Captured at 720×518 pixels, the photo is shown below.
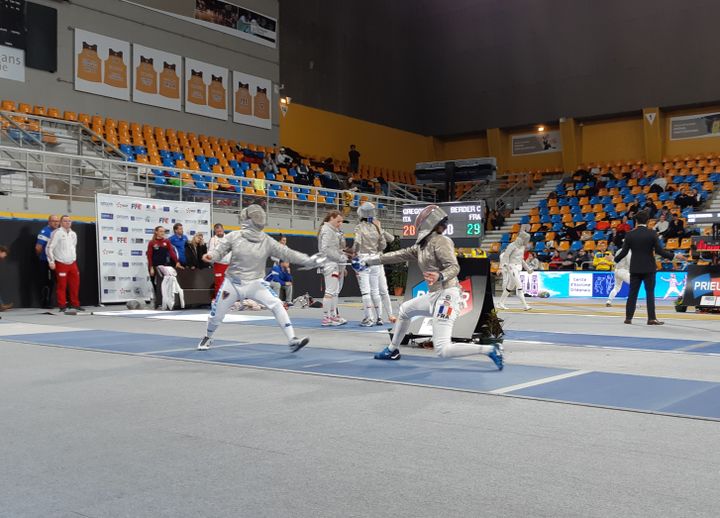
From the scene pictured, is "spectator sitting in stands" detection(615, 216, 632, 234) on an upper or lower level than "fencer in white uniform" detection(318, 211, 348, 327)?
upper

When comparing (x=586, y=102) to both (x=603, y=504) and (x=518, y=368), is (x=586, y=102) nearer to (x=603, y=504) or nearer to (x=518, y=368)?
(x=518, y=368)

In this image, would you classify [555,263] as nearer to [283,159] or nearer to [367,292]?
[283,159]

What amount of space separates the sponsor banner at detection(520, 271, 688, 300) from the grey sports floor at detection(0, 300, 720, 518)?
1553cm

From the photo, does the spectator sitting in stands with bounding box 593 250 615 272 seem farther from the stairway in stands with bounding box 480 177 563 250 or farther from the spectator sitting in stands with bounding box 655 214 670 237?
the stairway in stands with bounding box 480 177 563 250

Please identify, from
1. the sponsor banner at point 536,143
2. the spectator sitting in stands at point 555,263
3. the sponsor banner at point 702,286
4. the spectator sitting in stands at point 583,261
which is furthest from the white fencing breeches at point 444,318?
the sponsor banner at point 536,143

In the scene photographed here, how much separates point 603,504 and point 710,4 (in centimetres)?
3336

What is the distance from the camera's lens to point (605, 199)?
31.8 m

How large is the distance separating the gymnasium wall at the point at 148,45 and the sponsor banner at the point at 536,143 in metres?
13.2

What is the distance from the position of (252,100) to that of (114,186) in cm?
1309

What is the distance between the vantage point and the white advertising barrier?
58.6 ft

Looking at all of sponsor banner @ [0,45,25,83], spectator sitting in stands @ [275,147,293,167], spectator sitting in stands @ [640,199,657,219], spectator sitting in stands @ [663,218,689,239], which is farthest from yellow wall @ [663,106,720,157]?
sponsor banner @ [0,45,25,83]

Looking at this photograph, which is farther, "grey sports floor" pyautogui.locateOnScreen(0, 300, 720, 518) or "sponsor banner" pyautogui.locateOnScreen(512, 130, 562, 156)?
"sponsor banner" pyautogui.locateOnScreen(512, 130, 562, 156)

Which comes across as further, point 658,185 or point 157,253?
point 658,185

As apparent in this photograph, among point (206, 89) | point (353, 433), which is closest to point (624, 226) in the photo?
point (206, 89)
